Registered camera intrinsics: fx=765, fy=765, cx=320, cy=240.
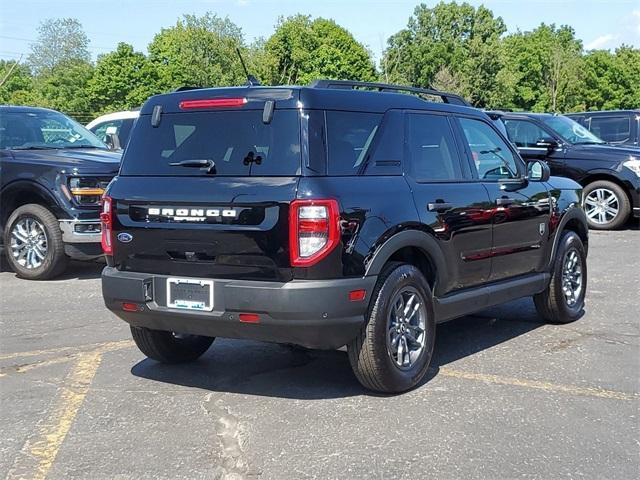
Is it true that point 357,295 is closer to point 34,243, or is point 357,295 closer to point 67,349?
point 67,349

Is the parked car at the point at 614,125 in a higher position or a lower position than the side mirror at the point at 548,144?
higher

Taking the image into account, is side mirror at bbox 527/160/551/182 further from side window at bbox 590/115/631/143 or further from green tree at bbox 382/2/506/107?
green tree at bbox 382/2/506/107

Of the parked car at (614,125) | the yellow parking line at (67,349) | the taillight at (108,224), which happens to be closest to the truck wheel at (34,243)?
the yellow parking line at (67,349)

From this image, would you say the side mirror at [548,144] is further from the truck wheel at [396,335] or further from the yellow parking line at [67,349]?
the yellow parking line at [67,349]

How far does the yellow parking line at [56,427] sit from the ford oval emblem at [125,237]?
3.31 feet

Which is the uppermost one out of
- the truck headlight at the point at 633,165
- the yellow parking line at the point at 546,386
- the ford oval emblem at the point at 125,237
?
the truck headlight at the point at 633,165

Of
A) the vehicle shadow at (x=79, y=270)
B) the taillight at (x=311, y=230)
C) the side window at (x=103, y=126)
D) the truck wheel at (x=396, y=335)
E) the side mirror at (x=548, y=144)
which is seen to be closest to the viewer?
the taillight at (x=311, y=230)

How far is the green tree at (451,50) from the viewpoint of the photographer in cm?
6319

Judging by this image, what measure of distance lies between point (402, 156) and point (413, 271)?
75cm

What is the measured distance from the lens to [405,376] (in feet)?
15.5

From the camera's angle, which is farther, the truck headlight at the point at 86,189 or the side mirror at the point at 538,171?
the truck headlight at the point at 86,189

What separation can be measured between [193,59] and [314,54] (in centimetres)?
1140

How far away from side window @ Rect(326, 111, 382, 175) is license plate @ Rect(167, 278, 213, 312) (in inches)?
38.7

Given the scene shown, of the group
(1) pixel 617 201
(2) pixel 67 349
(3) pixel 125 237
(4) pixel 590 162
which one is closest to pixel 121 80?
(4) pixel 590 162
